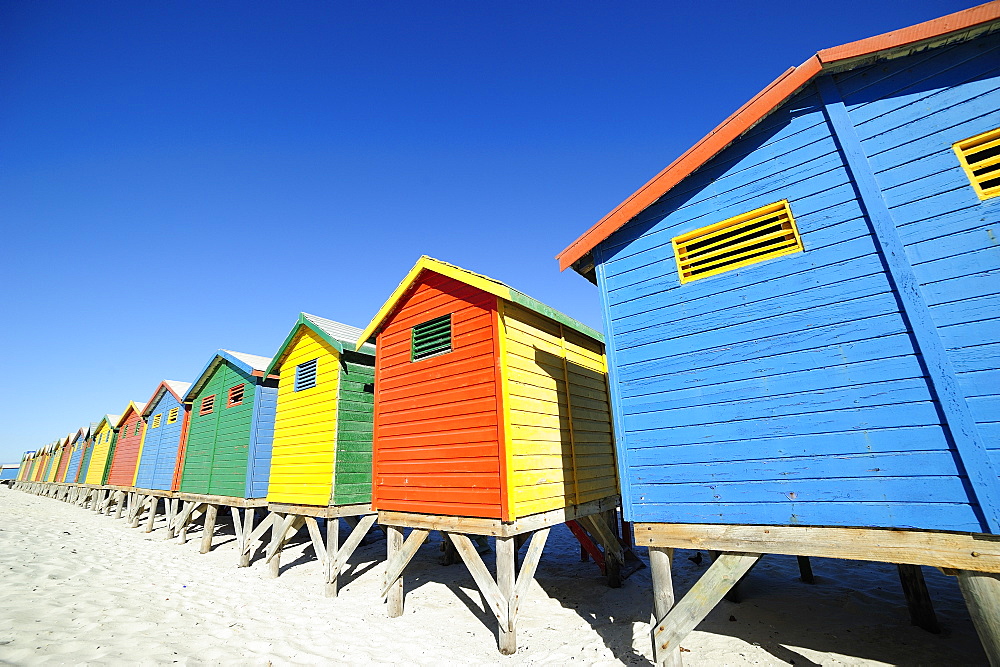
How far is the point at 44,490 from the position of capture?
140 ft

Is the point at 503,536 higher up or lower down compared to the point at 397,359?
lower down

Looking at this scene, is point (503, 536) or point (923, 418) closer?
point (923, 418)

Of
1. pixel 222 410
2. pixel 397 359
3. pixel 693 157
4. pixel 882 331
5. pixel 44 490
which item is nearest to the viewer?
pixel 882 331

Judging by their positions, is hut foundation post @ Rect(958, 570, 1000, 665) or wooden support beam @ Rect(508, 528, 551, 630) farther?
wooden support beam @ Rect(508, 528, 551, 630)

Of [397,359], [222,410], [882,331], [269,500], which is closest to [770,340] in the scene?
[882,331]

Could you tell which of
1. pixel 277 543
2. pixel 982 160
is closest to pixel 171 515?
pixel 277 543

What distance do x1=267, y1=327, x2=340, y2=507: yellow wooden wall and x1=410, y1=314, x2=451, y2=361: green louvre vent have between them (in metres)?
2.80

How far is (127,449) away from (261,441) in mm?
17705

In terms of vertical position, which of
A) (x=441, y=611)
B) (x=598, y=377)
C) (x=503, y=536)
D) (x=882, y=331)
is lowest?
(x=441, y=611)

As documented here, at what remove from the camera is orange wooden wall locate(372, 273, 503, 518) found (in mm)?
6684

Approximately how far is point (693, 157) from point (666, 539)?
455cm

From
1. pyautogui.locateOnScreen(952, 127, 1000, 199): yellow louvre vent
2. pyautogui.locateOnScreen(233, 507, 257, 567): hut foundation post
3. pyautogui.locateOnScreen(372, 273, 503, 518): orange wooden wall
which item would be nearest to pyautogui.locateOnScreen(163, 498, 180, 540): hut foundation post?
pyautogui.locateOnScreen(233, 507, 257, 567): hut foundation post

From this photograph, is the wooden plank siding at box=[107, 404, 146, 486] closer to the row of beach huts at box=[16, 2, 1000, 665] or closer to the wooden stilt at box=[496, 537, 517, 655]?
the row of beach huts at box=[16, 2, 1000, 665]

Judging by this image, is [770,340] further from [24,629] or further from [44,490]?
[44,490]
